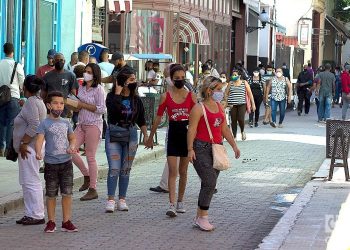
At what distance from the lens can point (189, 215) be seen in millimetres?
13484

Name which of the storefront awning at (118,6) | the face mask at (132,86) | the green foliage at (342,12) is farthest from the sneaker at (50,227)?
the green foliage at (342,12)

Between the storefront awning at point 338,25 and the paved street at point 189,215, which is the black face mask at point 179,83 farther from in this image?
the storefront awning at point 338,25

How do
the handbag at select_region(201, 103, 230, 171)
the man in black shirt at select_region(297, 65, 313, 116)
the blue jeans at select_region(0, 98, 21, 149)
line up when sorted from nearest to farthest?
the handbag at select_region(201, 103, 230, 171), the blue jeans at select_region(0, 98, 21, 149), the man in black shirt at select_region(297, 65, 313, 116)

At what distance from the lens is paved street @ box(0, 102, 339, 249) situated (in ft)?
37.1

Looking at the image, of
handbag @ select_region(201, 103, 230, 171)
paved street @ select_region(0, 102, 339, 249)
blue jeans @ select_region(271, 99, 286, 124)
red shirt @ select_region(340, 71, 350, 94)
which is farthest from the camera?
red shirt @ select_region(340, 71, 350, 94)

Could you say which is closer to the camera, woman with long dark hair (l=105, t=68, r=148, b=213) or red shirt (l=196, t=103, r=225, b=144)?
red shirt (l=196, t=103, r=225, b=144)

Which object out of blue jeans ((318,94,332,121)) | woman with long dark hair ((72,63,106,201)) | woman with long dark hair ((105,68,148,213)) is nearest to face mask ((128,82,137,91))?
woman with long dark hair ((105,68,148,213))

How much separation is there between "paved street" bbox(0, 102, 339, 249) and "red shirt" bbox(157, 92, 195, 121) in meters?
1.19

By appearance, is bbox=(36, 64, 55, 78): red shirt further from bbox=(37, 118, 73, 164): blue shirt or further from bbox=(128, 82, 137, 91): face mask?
bbox=(37, 118, 73, 164): blue shirt

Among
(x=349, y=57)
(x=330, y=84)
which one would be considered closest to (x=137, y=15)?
(x=330, y=84)

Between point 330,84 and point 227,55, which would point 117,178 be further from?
point 227,55

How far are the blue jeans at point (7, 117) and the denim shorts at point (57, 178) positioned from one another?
24.3ft

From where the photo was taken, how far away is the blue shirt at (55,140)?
38.7ft

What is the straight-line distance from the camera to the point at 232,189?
16578mm
